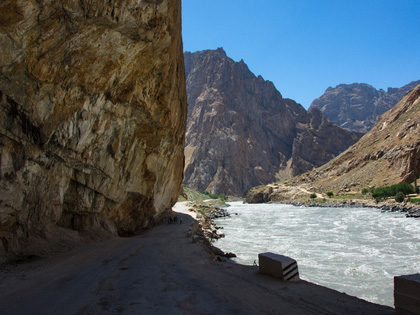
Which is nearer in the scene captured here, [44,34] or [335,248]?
[44,34]

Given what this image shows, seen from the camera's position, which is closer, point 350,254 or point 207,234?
point 350,254

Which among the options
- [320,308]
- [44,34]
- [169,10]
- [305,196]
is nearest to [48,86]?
[44,34]

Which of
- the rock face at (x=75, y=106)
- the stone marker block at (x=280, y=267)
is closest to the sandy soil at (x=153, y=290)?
the stone marker block at (x=280, y=267)

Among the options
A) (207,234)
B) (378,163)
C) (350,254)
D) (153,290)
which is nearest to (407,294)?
(153,290)

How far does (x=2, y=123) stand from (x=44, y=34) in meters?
3.66

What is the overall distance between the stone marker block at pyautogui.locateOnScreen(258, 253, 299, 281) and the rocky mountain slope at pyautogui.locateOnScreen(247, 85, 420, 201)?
250 feet

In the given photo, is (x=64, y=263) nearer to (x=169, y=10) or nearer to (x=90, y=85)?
(x=90, y=85)

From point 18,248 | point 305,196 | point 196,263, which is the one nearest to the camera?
point 18,248

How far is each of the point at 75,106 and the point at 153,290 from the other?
30.7 ft

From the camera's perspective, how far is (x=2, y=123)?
9.86 m

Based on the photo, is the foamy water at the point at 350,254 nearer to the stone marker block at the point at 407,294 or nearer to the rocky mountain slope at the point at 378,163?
the stone marker block at the point at 407,294

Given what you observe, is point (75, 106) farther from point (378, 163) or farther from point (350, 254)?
point (378, 163)

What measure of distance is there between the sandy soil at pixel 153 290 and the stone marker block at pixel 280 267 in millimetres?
279

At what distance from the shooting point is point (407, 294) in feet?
17.3
